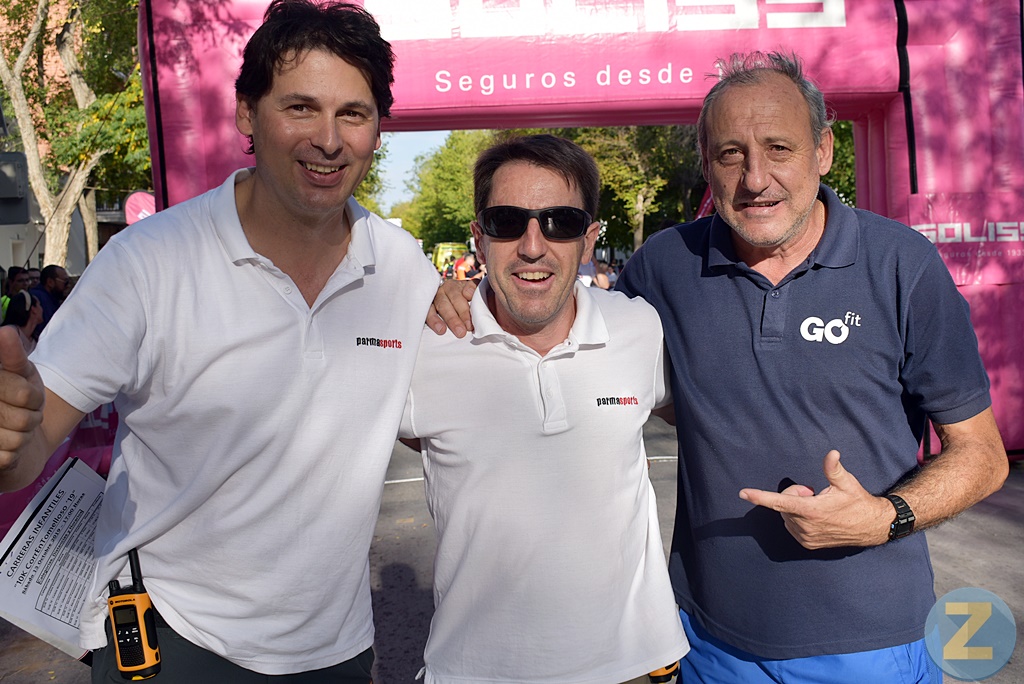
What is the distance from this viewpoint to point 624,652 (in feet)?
6.75

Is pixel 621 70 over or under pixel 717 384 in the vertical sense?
over

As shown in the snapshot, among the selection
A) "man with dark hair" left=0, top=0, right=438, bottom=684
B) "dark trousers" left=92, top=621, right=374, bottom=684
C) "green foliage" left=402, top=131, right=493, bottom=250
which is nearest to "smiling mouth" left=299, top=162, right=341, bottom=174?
"man with dark hair" left=0, top=0, right=438, bottom=684

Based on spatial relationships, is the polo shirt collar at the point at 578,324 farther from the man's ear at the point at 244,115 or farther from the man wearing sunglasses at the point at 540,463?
the man's ear at the point at 244,115

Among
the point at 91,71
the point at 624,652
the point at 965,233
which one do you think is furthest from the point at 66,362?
the point at 91,71

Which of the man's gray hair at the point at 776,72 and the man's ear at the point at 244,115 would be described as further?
the man's gray hair at the point at 776,72

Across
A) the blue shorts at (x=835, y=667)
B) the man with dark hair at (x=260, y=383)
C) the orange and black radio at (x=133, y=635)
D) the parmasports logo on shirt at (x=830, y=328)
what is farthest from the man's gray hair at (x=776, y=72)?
the orange and black radio at (x=133, y=635)

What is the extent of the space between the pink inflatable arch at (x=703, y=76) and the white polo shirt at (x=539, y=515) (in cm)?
459

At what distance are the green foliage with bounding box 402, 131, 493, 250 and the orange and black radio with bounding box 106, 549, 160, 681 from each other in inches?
1899

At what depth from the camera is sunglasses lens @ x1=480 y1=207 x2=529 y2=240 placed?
7.31ft

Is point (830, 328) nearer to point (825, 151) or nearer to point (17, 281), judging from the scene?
point (825, 151)

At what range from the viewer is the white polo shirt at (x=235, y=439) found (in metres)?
1.88

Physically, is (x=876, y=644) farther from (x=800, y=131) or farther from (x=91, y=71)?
(x=91, y=71)

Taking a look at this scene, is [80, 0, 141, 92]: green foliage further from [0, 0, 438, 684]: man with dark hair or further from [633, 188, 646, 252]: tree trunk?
[633, 188, 646, 252]: tree trunk

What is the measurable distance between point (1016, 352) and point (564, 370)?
5.94 m
